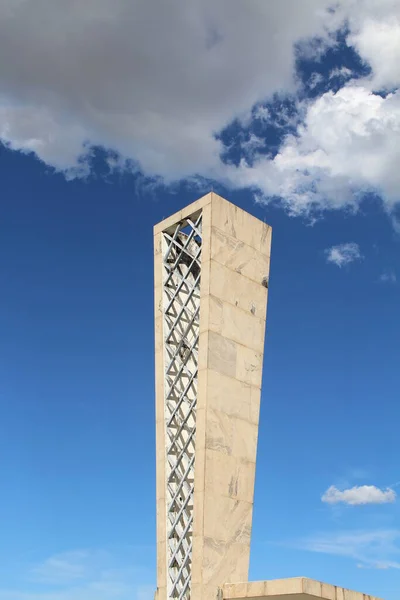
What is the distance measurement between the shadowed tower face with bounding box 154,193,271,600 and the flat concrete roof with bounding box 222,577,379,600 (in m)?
1.17

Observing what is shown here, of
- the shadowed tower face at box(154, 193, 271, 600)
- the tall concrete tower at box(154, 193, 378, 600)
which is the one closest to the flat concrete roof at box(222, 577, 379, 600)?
the tall concrete tower at box(154, 193, 378, 600)

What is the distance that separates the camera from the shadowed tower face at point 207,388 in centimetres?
2377

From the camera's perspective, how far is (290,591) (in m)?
20.3

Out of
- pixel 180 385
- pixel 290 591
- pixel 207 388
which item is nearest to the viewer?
pixel 290 591

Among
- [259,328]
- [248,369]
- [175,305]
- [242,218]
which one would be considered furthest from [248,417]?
[242,218]

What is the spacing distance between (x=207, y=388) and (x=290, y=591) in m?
7.00

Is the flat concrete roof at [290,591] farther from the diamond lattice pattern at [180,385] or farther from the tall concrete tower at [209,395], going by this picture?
the diamond lattice pattern at [180,385]

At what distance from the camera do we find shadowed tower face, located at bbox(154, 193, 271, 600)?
78.0 feet

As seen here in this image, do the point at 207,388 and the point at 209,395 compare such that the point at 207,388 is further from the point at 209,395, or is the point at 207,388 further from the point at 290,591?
the point at 290,591

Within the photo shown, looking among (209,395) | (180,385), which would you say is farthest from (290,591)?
(180,385)

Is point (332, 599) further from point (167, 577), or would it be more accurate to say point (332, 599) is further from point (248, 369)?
point (248, 369)

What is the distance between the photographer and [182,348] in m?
27.6

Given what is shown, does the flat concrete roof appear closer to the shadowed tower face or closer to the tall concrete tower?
the tall concrete tower

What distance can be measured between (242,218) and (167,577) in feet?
43.3
